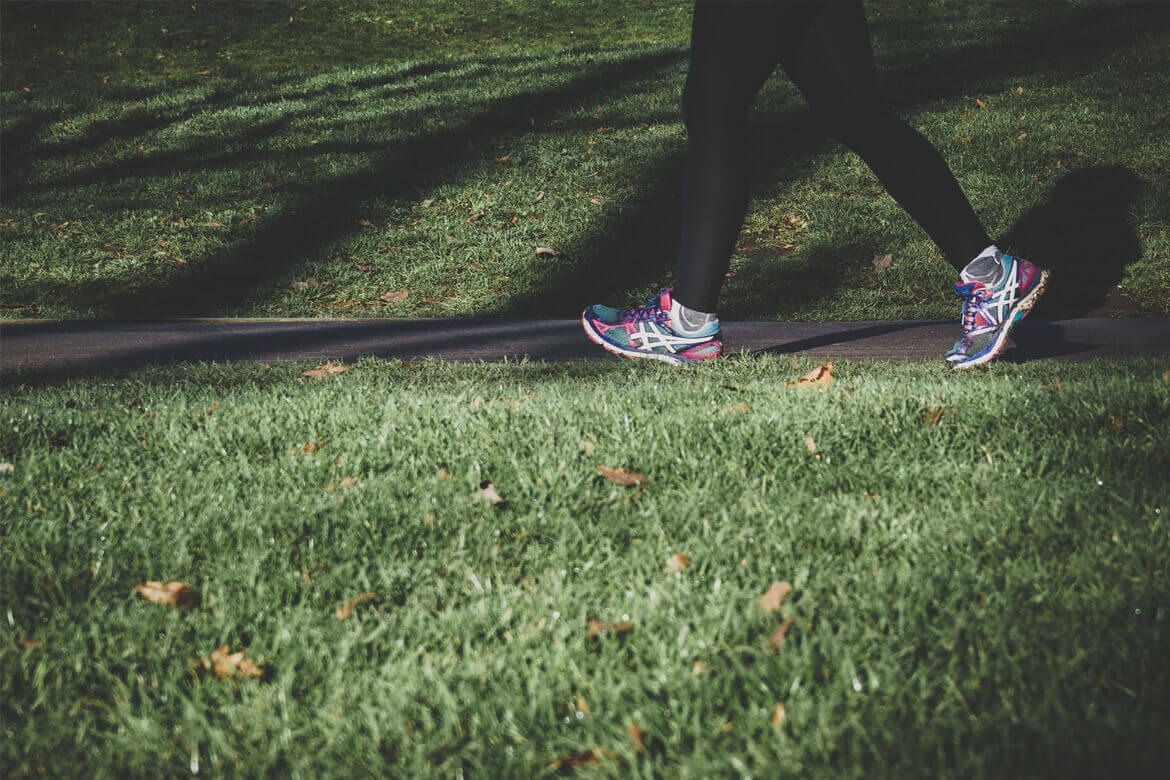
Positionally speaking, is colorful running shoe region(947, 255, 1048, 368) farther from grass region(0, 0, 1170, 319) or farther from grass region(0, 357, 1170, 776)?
grass region(0, 0, 1170, 319)

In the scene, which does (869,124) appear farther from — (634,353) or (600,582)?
(600,582)

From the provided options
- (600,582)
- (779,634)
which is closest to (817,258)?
(600,582)

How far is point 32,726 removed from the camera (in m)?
1.42

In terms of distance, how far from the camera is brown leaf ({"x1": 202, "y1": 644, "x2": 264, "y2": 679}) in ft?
5.14

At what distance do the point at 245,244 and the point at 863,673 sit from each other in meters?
6.32

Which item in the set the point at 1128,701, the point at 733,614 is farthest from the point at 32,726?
the point at 1128,701

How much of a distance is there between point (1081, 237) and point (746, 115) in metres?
4.16

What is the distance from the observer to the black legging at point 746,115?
2834 millimetres

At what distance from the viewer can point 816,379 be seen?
10.7ft

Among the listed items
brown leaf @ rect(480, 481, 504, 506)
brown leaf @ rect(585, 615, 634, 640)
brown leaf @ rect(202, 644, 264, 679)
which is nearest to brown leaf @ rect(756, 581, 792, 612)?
brown leaf @ rect(585, 615, 634, 640)

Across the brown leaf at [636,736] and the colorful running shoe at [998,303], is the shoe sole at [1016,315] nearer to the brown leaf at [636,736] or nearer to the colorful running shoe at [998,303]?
the colorful running shoe at [998,303]

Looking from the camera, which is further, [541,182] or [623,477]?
[541,182]

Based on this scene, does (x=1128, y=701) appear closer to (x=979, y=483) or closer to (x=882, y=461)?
(x=979, y=483)

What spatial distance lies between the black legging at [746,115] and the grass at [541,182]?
231 centimetres
